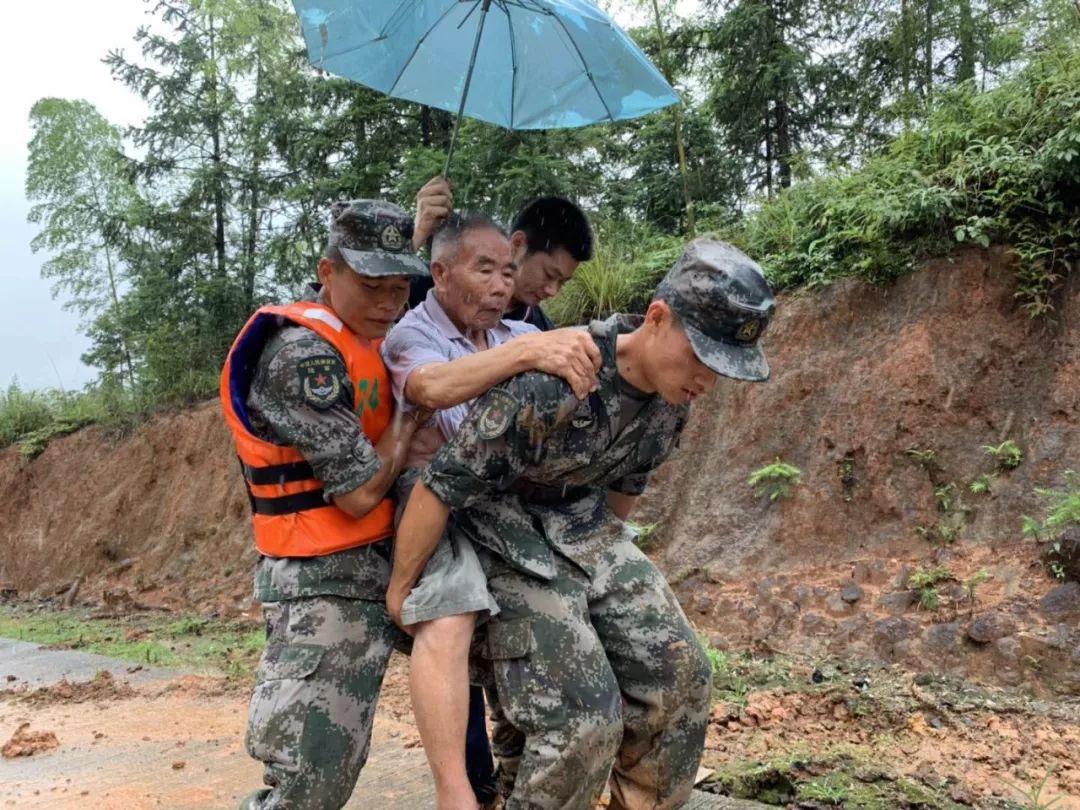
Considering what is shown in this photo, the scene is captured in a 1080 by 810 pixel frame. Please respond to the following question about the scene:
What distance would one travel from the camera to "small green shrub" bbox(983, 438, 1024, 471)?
5824mm

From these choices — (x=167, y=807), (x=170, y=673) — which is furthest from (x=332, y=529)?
(x=170, y=673)

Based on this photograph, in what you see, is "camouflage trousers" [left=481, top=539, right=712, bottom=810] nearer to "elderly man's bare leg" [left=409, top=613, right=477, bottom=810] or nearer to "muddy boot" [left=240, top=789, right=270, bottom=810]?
"elderly man's bare leg" [left=409, top=613, right=477, bottom=810]

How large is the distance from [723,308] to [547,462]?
23.4 inches

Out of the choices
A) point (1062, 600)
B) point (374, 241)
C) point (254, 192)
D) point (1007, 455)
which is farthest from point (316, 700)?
point (254, 192)

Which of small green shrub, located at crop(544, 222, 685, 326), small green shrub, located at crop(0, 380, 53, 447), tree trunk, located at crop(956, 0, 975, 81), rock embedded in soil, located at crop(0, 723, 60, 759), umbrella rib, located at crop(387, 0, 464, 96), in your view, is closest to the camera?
umbrella rib, located at crop(387, 0, 464, 96)

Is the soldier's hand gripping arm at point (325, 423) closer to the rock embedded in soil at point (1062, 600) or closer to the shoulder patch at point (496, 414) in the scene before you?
the shoulder patch at point (496, 414)

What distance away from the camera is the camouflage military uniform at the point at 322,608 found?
2232 millimetres


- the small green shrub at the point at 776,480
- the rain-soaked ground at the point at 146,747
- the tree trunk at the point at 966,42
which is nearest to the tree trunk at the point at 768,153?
Result: the tree trunk at the point at 966,42

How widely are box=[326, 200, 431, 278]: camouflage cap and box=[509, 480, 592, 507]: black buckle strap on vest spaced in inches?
24.8

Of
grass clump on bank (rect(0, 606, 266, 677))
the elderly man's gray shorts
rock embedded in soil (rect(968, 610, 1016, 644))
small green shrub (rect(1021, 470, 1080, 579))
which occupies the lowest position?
grass clump on bank (rect(0, 606, 266, 677))

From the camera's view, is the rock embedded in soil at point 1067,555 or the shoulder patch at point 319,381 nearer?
the shoulder patch at point 319,381

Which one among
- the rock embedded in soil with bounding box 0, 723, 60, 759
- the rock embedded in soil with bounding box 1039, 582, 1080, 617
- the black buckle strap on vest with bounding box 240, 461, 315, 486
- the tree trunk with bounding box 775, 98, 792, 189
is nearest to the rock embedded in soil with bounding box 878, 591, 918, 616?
the rock embedded in soil with bounding box 1039, 582, 1080, 617

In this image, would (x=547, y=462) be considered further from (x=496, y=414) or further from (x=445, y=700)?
(x=445, y=700)

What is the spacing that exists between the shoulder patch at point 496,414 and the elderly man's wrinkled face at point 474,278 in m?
0.49
